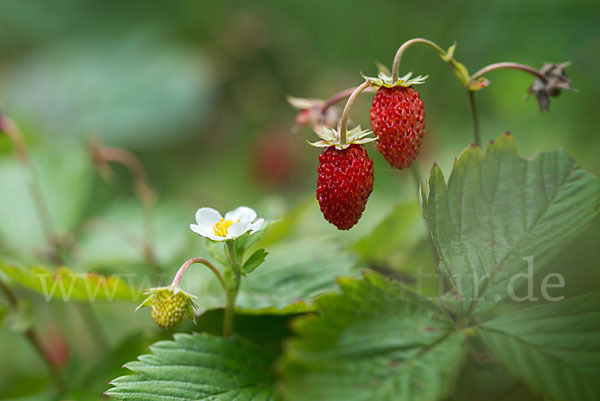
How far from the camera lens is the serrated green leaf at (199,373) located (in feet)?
2.58

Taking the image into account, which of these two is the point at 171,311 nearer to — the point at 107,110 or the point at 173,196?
the point at 173,196

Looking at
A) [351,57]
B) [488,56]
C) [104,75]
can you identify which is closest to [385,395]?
[488,56]

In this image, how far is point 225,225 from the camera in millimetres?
891

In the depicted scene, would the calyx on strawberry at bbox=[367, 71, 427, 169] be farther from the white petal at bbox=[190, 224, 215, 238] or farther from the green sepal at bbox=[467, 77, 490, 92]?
the white petal at bbox=[190, 224, 215, 238]

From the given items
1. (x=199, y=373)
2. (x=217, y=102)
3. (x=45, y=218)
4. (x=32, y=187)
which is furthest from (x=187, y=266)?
(x=217, y=102)

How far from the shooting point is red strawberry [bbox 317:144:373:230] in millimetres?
824

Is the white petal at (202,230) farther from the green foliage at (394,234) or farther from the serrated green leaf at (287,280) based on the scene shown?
the green foliage at (394,234)

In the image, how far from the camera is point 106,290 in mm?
988

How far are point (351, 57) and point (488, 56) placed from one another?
86 centimetres

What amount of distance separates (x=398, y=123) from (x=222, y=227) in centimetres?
33

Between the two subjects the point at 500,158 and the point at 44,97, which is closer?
the point at 500,158

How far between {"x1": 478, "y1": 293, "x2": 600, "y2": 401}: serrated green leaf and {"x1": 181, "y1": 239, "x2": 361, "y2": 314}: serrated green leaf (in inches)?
12.3

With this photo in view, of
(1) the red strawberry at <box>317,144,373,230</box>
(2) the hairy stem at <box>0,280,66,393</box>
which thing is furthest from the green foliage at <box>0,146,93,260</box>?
(1) the red strawberry at <box>317,144,373,230</box>

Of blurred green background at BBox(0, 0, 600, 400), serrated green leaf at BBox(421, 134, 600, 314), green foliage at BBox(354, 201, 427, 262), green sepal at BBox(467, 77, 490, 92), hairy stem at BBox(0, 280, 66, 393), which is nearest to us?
serrated green leaf at BBox(421, 134, 600, 314)
